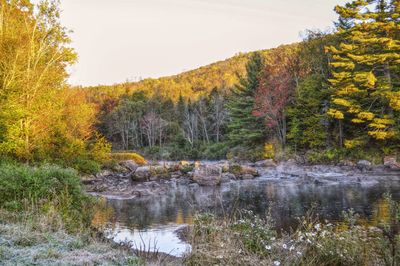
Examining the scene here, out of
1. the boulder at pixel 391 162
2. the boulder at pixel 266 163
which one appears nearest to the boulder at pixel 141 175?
the boulder at pixel 266 163

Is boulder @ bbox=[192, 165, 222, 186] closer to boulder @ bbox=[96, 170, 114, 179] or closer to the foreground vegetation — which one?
boulder @ bbox=[96, 170, 114, 179]

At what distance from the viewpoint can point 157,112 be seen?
60250 mm

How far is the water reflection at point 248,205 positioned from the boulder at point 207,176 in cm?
159

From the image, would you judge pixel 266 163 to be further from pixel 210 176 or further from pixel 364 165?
pixel 210 176

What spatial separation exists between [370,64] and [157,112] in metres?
39.2

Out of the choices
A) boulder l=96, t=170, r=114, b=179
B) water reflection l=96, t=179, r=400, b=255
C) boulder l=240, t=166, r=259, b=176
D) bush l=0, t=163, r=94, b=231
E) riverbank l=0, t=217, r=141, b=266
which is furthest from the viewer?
boulder l=240, t=166, r=259, b=176

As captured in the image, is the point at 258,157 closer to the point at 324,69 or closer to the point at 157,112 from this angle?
the point at 324,69

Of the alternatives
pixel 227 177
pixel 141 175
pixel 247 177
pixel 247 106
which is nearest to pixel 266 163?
pixel 247 177

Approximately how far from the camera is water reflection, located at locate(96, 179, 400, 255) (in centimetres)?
1121

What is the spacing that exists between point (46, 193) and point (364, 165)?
843 inches

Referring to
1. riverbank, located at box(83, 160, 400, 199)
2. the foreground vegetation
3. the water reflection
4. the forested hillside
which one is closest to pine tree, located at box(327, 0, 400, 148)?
the forested hillside

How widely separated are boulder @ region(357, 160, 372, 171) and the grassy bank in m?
19.8

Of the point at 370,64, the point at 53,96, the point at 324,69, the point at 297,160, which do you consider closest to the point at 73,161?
the point at 53,96

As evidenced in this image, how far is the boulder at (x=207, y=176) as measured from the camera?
74.7 ft
